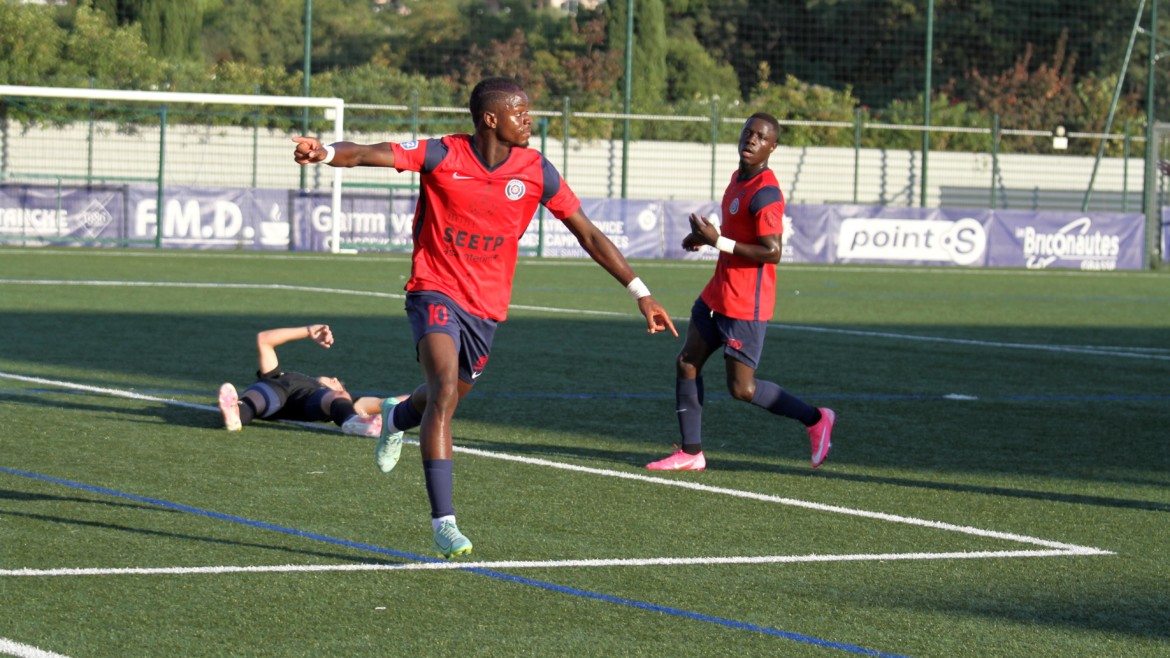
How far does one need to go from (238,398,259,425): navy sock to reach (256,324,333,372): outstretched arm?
0.38 meters

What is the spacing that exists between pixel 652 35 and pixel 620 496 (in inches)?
1673

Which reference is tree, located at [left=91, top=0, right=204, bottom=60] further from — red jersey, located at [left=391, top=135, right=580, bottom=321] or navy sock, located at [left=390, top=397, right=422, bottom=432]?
red jersey, located at [left=391, top=135, right=580, bottom=321]

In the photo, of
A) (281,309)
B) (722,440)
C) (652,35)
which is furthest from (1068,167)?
(722,440)

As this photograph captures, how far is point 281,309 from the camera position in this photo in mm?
18406

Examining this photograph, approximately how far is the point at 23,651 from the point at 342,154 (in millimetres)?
2328

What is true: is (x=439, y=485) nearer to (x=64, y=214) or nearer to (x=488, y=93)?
(x=488, y=93)

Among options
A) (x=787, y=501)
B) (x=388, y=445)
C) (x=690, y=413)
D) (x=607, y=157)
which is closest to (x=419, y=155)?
(x=388, y=445)

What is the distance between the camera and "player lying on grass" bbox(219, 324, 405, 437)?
9578 mm

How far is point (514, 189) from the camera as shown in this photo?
6.89 metres

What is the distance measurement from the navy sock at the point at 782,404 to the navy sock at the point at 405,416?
250 cm

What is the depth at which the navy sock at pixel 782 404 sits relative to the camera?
29.9ft

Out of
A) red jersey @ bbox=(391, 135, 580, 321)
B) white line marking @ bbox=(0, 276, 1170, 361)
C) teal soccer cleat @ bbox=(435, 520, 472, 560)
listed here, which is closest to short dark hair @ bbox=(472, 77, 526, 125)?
red jersey @ bbox=(391, 135, 580, 321)

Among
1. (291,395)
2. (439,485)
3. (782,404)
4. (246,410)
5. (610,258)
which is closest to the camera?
(439,485)

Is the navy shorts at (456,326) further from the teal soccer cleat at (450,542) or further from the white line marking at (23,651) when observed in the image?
the white line marking at (23,651)
